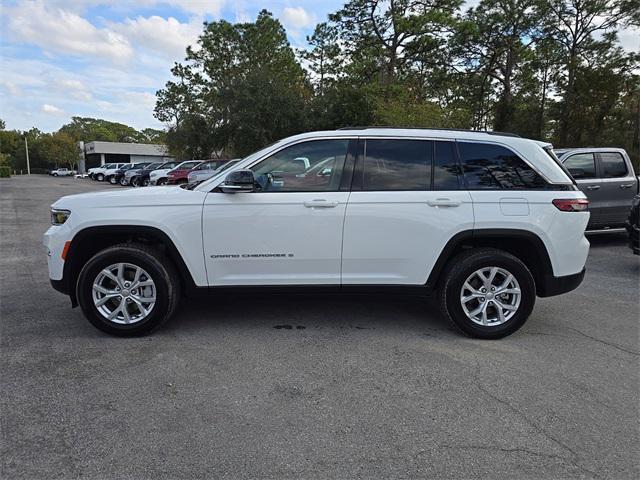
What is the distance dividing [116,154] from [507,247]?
282 feet

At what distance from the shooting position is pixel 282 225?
400 centimetres

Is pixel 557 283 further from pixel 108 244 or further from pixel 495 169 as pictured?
pixel 108 244

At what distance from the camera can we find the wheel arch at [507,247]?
407 cm

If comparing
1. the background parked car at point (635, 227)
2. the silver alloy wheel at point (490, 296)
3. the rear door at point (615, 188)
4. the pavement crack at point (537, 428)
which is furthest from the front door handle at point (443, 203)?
the rear door at point (615, 188)

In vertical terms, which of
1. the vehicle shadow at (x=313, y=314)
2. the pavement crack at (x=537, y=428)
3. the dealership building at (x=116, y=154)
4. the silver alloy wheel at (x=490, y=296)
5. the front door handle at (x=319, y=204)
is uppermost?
the dealership building at (x=116, y=154)

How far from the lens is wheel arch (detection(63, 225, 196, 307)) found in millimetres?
3992

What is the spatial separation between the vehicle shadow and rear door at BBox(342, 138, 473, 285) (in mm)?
318

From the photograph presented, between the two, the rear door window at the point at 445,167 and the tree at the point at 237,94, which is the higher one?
the tree at the point at 237,94

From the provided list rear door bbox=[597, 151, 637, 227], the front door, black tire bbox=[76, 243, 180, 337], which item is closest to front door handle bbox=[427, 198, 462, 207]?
the front door

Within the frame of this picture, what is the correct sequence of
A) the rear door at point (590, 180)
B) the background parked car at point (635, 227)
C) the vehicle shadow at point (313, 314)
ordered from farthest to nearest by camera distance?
the rear door at point (590, 180), the background parked car at point (635, 227), the vehicle shadow at point (313, 314)

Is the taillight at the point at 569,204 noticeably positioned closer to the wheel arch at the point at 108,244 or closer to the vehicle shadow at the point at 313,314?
the vehicle shadow at the point at 313,314

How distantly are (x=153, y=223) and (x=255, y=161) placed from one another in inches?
41.8

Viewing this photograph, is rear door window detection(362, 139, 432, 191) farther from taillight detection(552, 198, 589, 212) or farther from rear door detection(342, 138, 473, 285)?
taillight detection(552, 198, 589, 212)

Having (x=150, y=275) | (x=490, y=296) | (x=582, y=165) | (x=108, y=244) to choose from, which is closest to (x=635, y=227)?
(x=582, y=165)
